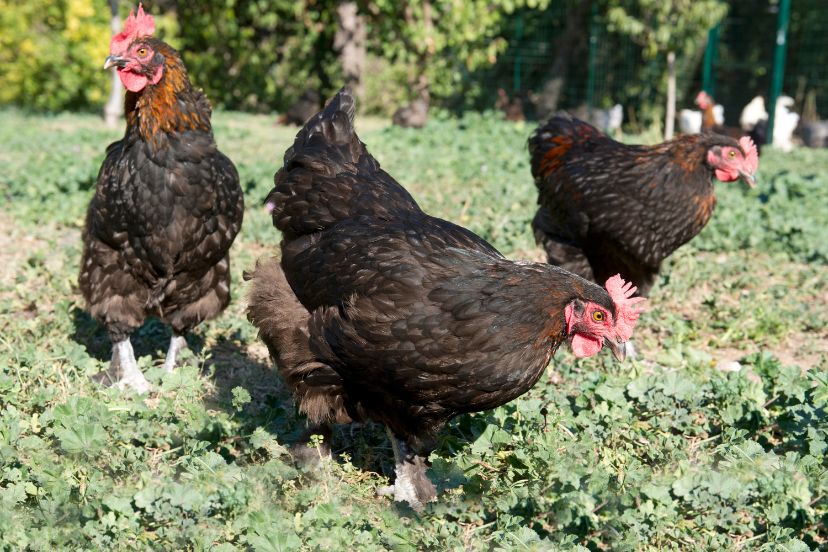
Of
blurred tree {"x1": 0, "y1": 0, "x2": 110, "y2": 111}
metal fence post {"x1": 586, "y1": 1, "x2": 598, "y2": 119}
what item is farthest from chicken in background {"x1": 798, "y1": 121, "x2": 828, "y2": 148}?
blurred tree {"x1": 0, "y1": 0, "x2": 110, "y2": 111}

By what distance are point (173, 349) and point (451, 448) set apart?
1.79m

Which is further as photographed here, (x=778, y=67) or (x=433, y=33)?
(x=778, y=67)

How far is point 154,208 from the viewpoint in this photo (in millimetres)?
4254

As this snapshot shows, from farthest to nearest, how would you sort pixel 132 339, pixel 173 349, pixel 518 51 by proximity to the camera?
pixel 518 51 → pixel 132 339 → pixel 173 349

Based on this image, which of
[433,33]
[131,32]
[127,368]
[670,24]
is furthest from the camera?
[670,24]

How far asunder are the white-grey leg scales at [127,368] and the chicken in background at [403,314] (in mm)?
1044

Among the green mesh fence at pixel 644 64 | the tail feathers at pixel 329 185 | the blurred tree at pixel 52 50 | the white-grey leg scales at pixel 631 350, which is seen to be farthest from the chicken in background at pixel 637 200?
the green mesh fence at pixel 644 64

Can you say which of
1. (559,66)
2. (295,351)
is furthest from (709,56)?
(295,351)

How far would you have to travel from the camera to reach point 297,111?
14.7 metres

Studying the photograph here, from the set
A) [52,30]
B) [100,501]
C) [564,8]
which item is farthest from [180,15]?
[100,501]

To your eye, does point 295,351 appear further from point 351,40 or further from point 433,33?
point 351,40

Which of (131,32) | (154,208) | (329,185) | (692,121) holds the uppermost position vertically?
(131,32)

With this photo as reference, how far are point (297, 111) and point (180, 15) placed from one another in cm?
351

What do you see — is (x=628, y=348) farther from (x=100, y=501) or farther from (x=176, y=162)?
(x=100, y=501)
